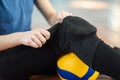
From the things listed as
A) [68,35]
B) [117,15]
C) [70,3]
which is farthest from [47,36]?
[70,3]

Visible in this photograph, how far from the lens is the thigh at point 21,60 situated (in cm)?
77

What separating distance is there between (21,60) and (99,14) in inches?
52.3

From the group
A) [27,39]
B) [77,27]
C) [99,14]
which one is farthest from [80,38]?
[99,14]

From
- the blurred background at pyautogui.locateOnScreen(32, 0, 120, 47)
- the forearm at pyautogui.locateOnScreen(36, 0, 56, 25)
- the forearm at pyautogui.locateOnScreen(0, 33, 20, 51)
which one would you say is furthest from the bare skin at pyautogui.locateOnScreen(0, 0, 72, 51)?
the blurred background at pyautogui.locateOnScreen(32, 0, 120, 47)

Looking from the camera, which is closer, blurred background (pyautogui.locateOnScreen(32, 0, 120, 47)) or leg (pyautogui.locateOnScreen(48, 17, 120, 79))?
leg (pyautogui.locateOnScreen(48, 17, 120, 79))

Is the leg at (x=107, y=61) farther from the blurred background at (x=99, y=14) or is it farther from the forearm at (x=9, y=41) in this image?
the blurred background at (x=99, y=14)

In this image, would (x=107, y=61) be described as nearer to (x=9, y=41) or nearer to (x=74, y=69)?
(x=74, y=69)

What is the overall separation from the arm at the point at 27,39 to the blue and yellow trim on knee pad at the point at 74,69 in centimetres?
9

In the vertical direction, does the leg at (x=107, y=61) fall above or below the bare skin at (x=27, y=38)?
below

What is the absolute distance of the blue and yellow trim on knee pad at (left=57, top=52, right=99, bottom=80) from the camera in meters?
0.76

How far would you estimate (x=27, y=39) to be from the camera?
0.71m

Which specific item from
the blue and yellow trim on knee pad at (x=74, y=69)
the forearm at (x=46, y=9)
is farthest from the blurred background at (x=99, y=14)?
the blue and yellow trim on knee pad at (x=74, y=69)

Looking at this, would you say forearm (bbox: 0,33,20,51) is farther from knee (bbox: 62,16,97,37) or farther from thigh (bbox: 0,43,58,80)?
knee (bbox: 62,16,97,37)

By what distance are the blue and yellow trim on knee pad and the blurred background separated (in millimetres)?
572
